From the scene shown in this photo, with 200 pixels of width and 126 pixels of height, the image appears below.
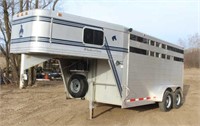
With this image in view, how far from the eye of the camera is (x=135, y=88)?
28.4ft

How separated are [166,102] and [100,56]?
13.1 feet

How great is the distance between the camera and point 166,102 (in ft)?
33.6

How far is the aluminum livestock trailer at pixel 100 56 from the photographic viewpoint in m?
6.50

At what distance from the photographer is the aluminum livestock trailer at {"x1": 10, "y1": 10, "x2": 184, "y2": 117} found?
6504mm

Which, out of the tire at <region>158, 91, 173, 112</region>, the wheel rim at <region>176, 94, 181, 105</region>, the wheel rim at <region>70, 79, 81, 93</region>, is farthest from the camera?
the wheel rim at <region>176, 94, 181, 105</region>

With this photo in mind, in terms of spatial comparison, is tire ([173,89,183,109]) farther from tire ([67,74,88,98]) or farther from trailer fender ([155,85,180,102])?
tire ([67,74,88,98])

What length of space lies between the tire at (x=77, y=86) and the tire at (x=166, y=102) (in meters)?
2.92

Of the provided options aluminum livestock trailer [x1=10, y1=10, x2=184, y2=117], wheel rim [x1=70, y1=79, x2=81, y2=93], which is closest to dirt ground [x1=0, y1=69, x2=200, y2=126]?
aluminum livestock trailer [x1=10, y1=10, x2=184, y2=117]

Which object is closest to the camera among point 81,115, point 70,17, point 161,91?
point 70,17

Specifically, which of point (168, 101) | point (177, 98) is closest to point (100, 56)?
point (168, 101)

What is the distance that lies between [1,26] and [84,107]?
1183cm

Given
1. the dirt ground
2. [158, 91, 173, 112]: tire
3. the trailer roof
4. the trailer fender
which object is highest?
the trailer roof

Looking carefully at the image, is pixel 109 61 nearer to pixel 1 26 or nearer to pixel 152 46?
pixel 152 46

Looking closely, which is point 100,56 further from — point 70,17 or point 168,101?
point 168,101
